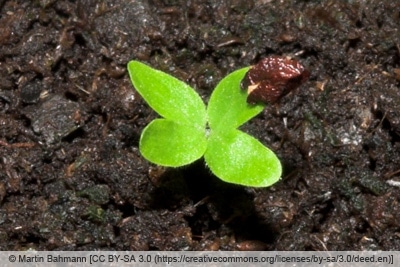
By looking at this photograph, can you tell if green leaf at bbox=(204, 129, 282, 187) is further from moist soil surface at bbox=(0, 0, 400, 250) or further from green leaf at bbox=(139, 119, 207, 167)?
moist soil surface at bbox=(0, 0, 400, 250)

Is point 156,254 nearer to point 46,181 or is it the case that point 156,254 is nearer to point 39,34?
point 46,181

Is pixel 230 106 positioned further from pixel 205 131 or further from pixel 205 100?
pixel 205 100

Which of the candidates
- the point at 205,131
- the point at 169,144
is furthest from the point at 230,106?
the point at 169,144

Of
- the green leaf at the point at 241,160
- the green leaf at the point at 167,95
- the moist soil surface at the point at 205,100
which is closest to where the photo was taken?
the green leaf at the point at 241,160

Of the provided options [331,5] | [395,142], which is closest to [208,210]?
[395,142]

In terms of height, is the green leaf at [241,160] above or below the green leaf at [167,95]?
below

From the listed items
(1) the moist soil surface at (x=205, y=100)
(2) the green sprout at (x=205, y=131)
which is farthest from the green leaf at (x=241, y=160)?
(1) the moist soil surface at (x=205, y=100)

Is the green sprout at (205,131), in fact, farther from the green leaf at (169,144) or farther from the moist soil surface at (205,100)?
the moist soil surface at (205,100)

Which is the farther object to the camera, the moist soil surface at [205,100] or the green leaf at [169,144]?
the moist soil surface at [205,100]
